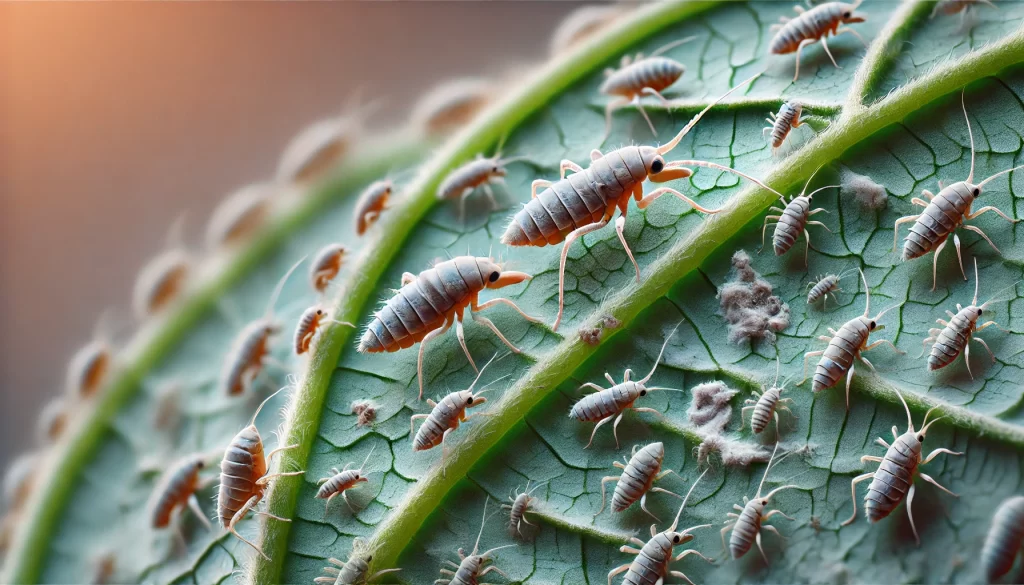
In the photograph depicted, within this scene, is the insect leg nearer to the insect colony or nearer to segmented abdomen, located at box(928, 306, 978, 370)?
the insect colony

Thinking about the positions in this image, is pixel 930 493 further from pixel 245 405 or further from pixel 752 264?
pixel 245 405

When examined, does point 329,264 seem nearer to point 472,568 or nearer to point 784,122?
point 472,568

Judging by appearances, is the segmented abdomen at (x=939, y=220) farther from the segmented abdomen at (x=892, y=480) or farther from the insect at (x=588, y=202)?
the segmented abdomen at (x=892, y=480)

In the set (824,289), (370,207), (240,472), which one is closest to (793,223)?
(824,289)

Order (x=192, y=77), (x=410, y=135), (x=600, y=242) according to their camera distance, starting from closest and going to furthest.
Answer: (x=600, y=242) < (x=410, y=135) < (x=192, y=77)

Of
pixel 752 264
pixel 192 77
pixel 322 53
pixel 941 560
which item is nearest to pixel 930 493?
pixel 941 560

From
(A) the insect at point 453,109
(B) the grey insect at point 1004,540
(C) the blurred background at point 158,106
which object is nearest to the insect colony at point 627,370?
(B) the grey insect at point 1004,540

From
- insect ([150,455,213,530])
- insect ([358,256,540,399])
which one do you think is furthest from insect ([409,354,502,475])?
insect ([150,455,213,530])

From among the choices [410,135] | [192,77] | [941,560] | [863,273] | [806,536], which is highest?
[192,77]
